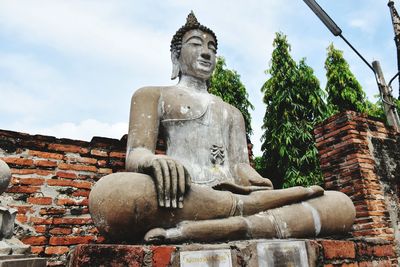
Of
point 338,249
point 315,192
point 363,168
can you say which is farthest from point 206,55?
point 363,168

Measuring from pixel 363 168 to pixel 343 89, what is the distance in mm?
9115

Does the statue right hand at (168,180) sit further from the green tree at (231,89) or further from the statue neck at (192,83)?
the green tree at (231,89)

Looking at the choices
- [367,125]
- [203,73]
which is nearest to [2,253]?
[203,73]

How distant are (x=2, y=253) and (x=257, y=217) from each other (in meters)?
1.48

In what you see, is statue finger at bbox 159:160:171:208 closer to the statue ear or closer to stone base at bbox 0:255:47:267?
stone base at bbox 0:255:47:267

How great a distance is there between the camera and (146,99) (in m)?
2.49

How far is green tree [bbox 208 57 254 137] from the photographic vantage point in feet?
41.5

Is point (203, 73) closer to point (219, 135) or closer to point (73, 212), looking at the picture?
point (219, 135)

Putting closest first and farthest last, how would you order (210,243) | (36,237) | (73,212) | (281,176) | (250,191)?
(210,243)
(250,191)
(36,237)
(73,212)
(281,176)

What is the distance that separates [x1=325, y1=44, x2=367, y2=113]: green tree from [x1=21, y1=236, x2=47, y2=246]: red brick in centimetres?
1117

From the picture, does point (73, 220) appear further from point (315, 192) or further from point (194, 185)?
point (315, 192)

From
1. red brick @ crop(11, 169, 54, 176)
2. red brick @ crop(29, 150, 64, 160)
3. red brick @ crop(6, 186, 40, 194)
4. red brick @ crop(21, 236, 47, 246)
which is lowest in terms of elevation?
red brick @ crop(21, 236, 47, 246)

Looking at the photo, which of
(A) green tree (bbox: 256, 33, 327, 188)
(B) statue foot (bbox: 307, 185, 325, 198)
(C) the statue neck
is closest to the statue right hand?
(B) statue foot (bbox: 307, 185, 325, 198)

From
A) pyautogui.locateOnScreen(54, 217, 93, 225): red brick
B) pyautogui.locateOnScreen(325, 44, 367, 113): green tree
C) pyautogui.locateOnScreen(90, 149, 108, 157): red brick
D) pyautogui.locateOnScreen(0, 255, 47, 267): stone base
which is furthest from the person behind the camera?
pyautogui.locateOnScreen(325, 44, 367, 113): green tree
